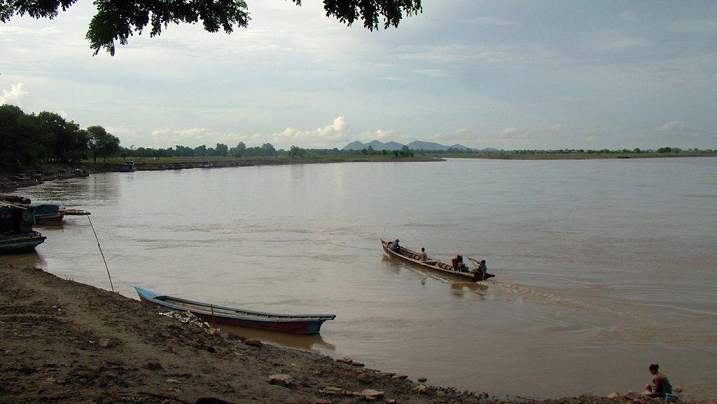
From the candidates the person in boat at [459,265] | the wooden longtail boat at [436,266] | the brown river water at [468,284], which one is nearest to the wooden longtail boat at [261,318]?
the brown river water at [468,284]

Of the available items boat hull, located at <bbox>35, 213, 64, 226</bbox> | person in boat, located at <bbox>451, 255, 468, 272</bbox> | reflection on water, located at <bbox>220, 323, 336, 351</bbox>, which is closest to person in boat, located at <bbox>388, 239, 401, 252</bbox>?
person in boat, located at <bbox>451, 255, 468, 272</bbox>

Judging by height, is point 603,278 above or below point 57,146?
below

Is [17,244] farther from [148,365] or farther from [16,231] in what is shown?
[148,365]

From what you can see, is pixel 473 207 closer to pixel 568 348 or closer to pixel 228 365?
pixel 568 348

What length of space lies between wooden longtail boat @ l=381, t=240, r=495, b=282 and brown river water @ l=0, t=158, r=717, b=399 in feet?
1.29

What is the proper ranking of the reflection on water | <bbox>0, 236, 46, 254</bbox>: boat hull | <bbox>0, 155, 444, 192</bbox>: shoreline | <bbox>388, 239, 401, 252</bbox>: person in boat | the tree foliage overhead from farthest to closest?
<bbox>0, 155, 444, 192</bbox>: shoreline < <bbox>388, 239, 401, 252</bbox>: person in boat < <bbox>0, 236, 46, 254</bbox>: boat hull < the reflection on water < the tree foliage overhead

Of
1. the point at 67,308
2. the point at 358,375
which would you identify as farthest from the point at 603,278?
the point at 67,308

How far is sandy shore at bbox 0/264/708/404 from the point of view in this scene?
255 inches

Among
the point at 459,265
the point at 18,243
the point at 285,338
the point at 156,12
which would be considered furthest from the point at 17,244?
the point at 156,12

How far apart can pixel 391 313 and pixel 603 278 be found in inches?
358

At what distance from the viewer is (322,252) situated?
82.4 ft

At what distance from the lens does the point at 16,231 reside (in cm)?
2364

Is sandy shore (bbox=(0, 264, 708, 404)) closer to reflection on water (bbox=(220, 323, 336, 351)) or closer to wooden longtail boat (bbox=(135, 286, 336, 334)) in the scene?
reflection on water (bbox=(220, 323, 336, 351))

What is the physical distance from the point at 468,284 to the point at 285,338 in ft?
27.8
